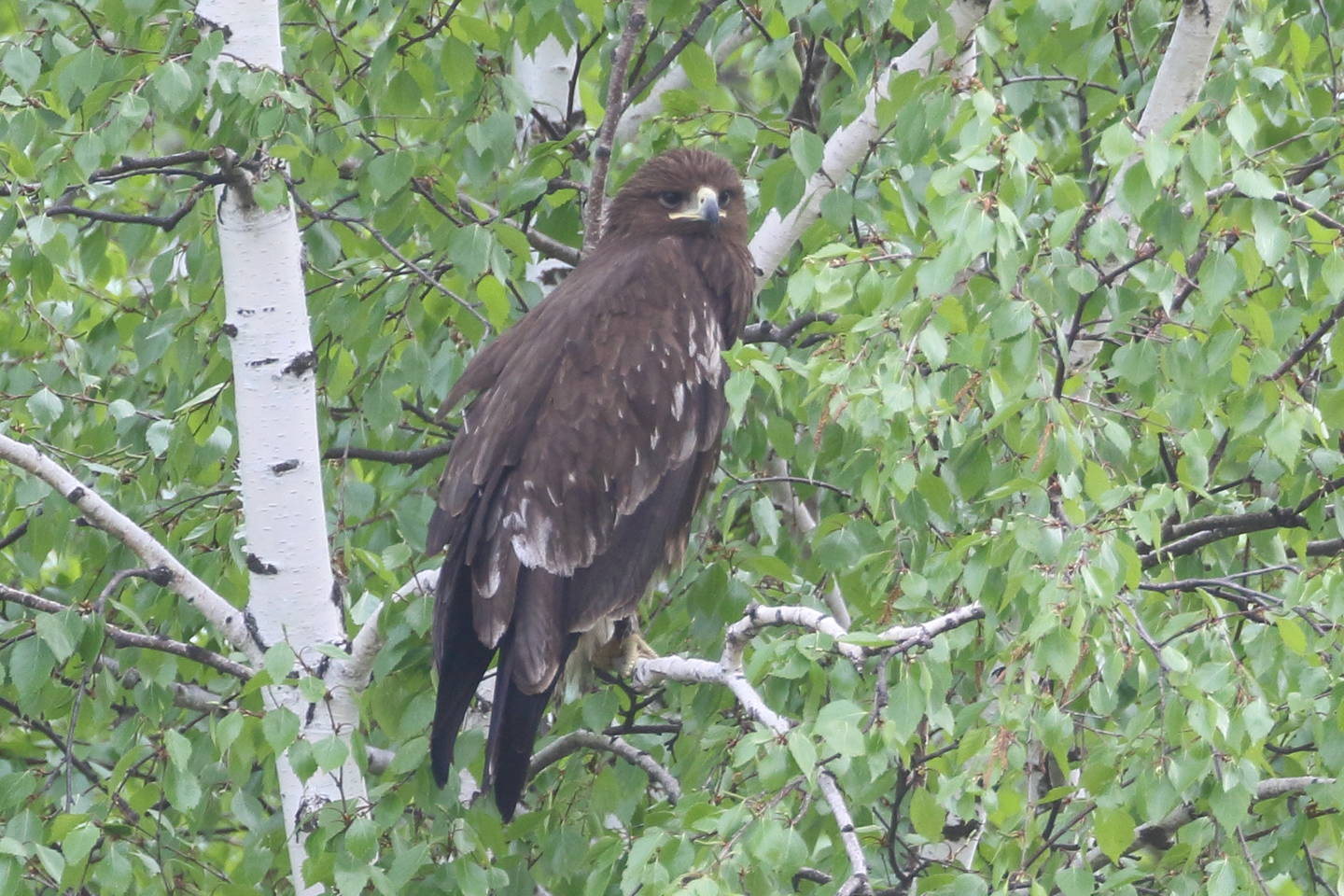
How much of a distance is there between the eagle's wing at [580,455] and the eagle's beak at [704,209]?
4.6 inches

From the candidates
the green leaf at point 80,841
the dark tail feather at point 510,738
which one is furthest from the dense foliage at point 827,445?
the dark tail feather at point 510,738

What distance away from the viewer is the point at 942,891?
2729mm

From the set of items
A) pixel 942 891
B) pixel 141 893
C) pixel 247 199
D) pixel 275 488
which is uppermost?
pixel 247 199

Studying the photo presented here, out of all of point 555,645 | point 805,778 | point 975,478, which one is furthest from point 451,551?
point 805,778

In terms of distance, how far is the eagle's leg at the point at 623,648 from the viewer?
4.53 meters

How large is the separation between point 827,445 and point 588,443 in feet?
2.51

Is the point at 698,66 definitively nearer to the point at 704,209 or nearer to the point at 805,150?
the point at 805,150

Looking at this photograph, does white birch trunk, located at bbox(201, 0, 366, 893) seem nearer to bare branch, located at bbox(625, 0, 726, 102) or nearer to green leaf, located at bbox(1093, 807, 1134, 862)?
bare branch, located at bbox(625, 0, 726, 102)

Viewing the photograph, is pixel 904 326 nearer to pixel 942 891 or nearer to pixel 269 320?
pixel 942 891

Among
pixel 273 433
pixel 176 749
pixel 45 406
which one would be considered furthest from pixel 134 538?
pixel 176 749

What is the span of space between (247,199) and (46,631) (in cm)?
98

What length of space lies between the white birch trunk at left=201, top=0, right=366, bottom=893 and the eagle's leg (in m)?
1.12

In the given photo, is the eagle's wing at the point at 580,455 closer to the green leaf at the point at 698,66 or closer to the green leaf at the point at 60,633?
the green leaf at the point at 698,66

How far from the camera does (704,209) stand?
4539mm
